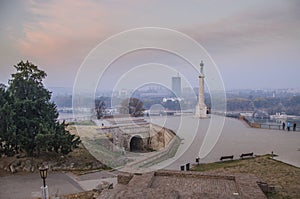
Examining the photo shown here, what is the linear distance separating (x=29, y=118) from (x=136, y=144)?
907 cm

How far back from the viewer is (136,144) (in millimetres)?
19359

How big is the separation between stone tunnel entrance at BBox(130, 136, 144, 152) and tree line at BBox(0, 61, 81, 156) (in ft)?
23.3

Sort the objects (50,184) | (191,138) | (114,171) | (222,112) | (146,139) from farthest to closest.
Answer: (222,112), (146,139), (191,138), (114,171), (50,184)

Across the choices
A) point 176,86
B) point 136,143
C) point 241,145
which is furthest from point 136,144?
point 241,145

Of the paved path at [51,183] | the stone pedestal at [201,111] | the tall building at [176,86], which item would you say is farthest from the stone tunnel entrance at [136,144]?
the stone pedestal at [201,111]

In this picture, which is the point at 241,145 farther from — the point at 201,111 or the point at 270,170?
the point at 201,111

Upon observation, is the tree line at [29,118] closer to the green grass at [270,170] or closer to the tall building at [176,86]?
the green grass at [270,170]

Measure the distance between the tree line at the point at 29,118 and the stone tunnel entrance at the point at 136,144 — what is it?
280 inches

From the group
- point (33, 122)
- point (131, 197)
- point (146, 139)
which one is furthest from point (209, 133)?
point (131, 197)

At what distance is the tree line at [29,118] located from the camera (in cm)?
1089

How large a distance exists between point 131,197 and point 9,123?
7.70 metres

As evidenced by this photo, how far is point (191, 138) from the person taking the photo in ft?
53.2

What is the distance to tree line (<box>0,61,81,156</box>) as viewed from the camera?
10.9 meters

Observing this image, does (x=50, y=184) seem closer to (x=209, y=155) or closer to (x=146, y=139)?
(x=209, y=155)
